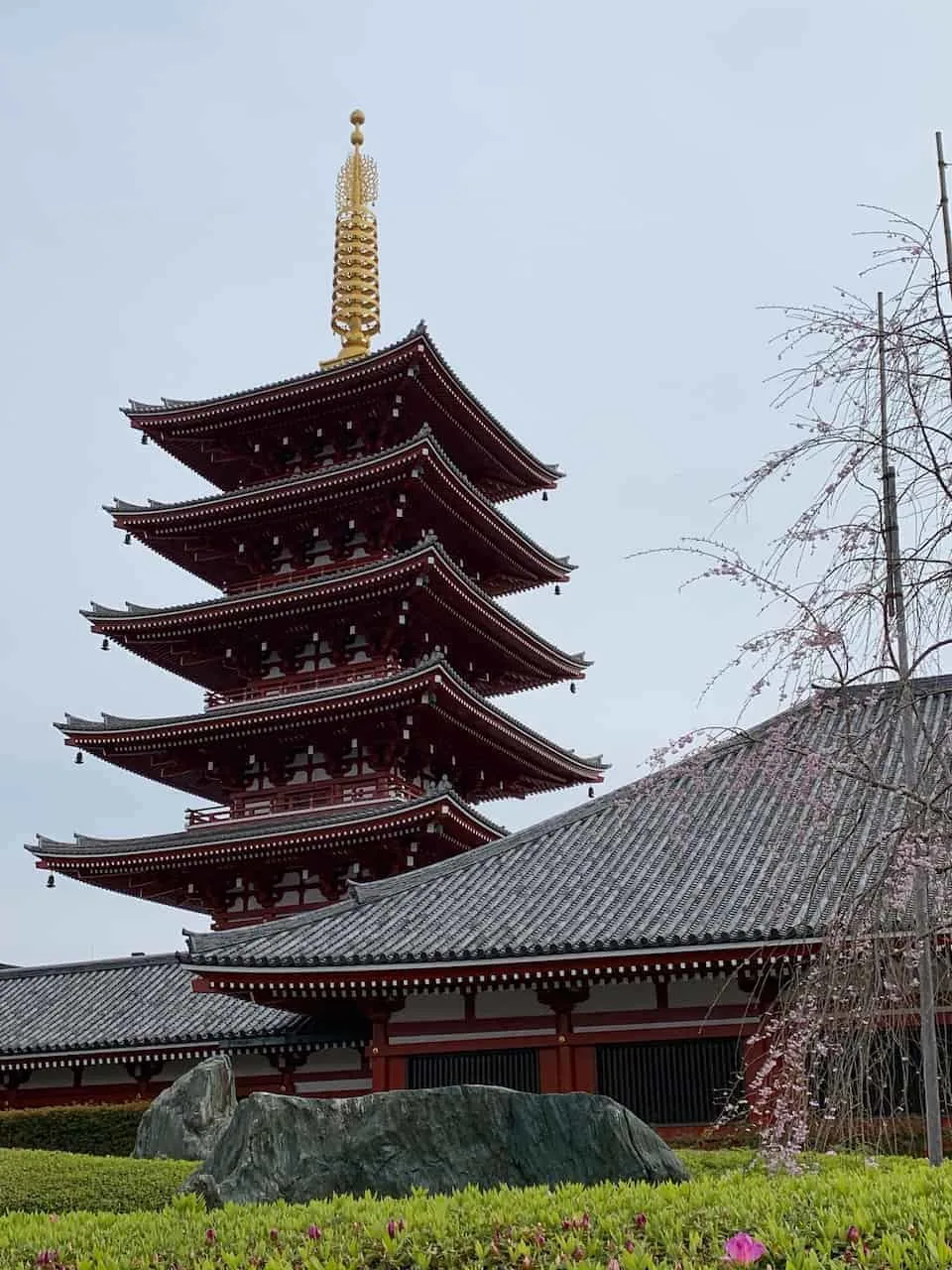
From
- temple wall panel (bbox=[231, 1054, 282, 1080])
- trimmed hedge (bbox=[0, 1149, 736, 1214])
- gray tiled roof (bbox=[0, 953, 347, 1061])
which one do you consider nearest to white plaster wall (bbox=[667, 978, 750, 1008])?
trimmed hedge (bbox=[0, 1149, 736, 1214])

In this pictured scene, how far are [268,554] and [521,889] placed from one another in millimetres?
12904

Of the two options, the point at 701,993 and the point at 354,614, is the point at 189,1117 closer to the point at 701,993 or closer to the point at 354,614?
the point at 701,993

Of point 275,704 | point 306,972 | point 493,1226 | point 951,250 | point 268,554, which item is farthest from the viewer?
point 268,554

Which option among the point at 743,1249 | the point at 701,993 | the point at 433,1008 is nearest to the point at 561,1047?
the point at 433,1008

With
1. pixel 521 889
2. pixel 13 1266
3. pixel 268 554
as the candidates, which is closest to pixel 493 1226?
pixel 13 1266

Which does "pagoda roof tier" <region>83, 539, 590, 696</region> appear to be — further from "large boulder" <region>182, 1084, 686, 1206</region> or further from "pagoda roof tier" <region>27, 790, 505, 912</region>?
"large boulder" <region>182, 1084, 686, 1206</region>

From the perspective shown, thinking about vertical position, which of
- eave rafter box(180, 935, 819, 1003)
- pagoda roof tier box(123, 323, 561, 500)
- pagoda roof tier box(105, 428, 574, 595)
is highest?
pagoda roof tier box(123, 323, 561, 500)

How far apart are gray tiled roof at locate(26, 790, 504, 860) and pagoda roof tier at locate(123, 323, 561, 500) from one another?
881cm

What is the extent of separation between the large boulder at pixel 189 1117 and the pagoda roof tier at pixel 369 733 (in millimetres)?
8606

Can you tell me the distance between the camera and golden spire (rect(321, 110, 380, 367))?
111 feet

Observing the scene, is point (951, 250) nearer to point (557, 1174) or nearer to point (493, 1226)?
point (493, 1226)

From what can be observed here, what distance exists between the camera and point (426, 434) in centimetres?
2673

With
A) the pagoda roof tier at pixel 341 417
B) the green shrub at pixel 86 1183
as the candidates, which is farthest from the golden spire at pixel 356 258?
the green shrub at pixel 86 1183

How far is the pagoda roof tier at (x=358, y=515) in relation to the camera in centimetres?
2770
